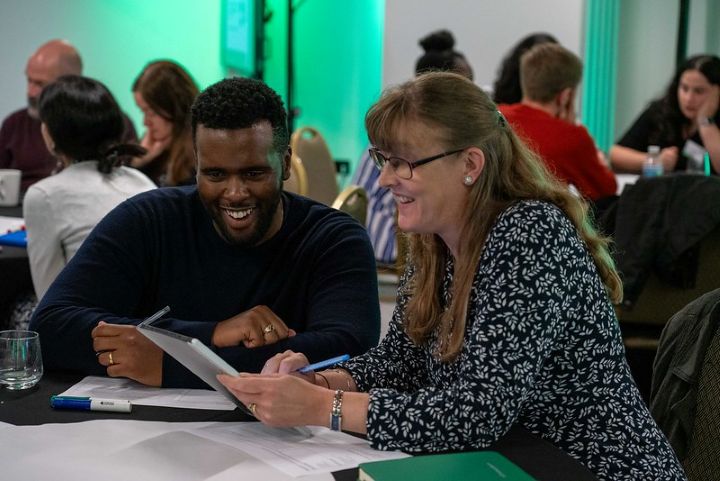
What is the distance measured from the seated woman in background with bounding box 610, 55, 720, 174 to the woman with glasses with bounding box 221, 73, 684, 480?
3.46 meters

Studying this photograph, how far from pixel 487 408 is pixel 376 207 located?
11.9ft

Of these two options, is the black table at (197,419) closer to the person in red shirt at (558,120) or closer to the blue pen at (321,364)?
the blue pen at (321,364)

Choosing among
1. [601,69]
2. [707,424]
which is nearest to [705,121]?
[601,69]

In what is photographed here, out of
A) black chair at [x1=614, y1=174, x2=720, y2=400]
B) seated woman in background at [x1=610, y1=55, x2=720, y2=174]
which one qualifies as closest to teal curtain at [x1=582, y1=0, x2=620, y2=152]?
seated woman in background at [x1=610, y1=55, x2=720, y2=174]

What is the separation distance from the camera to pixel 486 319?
4.86 feet

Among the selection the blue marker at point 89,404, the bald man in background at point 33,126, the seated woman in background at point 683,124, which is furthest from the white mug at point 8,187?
the seated woman in background at point 683,124

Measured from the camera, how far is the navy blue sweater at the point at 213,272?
6.39 ft

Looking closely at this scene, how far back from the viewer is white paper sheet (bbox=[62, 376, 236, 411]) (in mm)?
1623

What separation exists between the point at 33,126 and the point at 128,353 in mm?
3518

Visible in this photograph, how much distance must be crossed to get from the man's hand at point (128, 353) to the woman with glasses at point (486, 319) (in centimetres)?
21

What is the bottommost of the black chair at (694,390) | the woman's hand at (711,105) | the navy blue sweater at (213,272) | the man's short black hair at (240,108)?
the black chair at (694,390)

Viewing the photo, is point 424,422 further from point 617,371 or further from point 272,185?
point 272,185

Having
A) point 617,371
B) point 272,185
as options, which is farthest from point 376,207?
point 617,371

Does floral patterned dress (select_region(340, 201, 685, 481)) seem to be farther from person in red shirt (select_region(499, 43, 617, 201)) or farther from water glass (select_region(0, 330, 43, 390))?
person in red shirt (select_region(499, 43, 617, 201))
